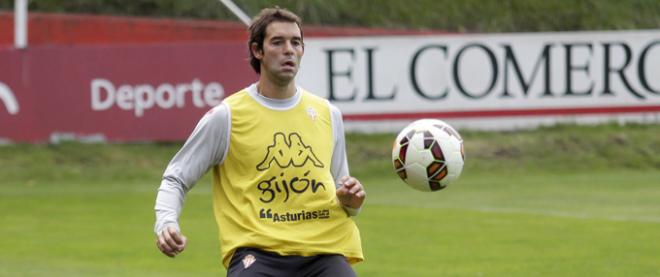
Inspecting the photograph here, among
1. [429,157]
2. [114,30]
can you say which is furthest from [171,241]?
[114,30]

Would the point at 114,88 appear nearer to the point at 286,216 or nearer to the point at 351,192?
the point at 286,216

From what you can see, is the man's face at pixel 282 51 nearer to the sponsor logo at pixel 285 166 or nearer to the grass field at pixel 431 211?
→ the sponsor logo at pixel 285 166

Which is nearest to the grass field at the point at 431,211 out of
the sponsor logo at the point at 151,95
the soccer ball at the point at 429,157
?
the sponsor logo at the point at 151,95

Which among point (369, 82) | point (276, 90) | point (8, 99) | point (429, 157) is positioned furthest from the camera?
point (369, 82)

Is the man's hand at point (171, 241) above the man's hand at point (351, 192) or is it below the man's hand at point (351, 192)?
below

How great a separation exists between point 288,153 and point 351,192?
1.39 ft

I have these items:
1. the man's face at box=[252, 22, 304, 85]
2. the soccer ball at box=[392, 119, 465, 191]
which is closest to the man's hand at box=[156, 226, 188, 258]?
the man's face at box=[252, 22, 304, 85]

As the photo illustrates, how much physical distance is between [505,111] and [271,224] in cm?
1646

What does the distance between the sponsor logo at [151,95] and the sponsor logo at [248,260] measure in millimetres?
15509

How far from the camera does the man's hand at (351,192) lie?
623 centimetres

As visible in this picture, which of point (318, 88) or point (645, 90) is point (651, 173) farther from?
point (318, 88)

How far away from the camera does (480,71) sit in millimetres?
22344

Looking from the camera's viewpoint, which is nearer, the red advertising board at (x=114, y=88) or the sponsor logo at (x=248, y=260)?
the sponsor logo at (x=248, y=260)

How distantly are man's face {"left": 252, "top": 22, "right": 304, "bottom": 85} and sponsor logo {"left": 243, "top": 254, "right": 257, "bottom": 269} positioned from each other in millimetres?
786
